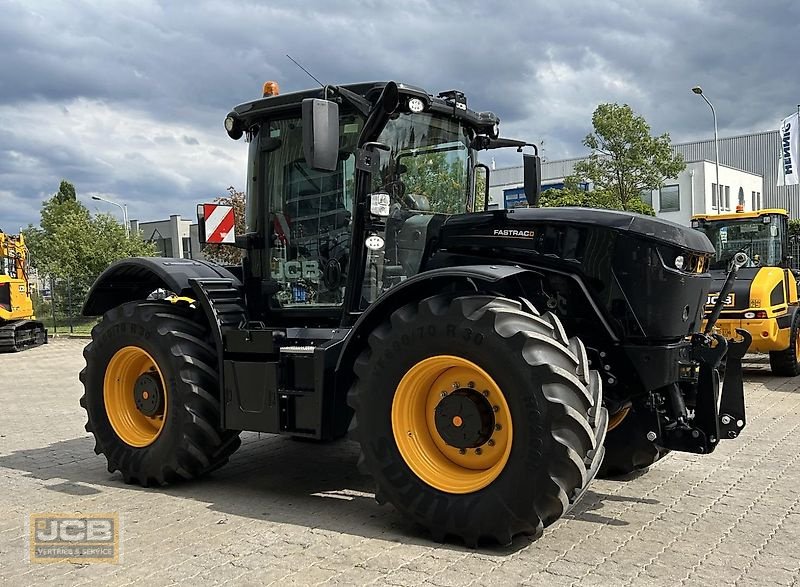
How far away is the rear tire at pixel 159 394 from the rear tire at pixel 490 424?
1488 mm

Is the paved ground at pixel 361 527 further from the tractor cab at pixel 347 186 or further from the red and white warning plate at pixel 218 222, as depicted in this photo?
the red and white warning plate at pixel 218 222

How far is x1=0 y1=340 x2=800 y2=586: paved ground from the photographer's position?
12.8 ft

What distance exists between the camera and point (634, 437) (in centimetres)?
539

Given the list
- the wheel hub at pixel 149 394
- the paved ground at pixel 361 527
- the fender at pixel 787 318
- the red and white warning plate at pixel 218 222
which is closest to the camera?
the paved ground at pixel 361 527

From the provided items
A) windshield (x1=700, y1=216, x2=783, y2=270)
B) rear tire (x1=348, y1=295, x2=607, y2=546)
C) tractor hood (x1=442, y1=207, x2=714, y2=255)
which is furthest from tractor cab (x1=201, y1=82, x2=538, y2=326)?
windshield (x1=700, y1=216, x2=783, y2=270)

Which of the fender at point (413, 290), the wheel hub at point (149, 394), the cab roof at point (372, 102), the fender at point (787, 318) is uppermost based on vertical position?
the cab roof at point (372, 102)

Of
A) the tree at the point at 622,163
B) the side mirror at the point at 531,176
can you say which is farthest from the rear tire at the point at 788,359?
the tree at the point at 622,163

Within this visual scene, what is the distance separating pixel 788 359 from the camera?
1138cm

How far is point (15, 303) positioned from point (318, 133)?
17.5 m

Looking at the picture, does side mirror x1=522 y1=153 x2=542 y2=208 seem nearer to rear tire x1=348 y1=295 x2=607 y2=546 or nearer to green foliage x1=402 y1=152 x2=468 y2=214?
green foliage x1=402 y1=152 x2=468 y2=214

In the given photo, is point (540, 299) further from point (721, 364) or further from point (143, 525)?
point (143, 525)

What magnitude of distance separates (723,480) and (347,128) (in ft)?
12.5

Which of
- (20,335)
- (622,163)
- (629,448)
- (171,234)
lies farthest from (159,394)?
(171,234)

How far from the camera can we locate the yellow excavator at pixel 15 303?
19.0 metres
